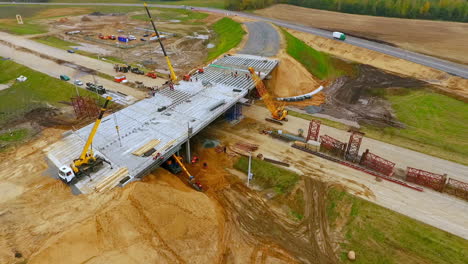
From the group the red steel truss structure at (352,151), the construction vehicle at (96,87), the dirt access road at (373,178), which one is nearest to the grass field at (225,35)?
the construction vehicle at (96,87)

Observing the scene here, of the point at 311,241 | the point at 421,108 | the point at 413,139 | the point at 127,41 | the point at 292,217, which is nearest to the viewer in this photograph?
the point at 311,241

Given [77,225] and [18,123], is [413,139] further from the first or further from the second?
[18,123]

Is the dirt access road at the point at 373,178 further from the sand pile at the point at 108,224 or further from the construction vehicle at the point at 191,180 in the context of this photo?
the sand pile at the point at 108,224

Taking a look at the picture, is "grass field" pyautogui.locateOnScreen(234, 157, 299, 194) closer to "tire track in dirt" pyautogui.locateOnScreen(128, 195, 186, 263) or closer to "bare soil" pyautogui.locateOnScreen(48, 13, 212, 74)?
"tire track in dirt" pyautogui.locateOnScreen(128, 195, 186, 263)

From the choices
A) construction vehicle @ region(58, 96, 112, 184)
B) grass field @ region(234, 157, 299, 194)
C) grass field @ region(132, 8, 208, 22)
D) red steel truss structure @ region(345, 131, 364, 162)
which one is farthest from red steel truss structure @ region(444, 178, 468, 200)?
grass field @ region(132, 8, 208, 22)

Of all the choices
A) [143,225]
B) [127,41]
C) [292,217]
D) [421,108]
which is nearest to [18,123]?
[143,225]
